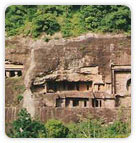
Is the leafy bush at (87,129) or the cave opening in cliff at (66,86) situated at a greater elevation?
the cave opening in cliff at (66,86)

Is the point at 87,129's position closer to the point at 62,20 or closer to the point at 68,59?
the point at 68,59

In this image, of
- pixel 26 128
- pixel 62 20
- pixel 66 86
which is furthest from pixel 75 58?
pixel 26 128

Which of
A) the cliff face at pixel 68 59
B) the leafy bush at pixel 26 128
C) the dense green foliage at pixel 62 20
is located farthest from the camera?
the dense green foliage at pixel 62 20

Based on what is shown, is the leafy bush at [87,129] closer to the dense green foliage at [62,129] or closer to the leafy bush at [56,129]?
the dense green foliage at [62,129]

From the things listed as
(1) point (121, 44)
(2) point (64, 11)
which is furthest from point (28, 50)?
(1) point (121, 44)

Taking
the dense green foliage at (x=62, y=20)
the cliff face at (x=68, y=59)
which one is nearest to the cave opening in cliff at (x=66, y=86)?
the cliff face at (x=68, y=59)

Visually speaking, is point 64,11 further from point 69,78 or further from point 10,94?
point 10,94

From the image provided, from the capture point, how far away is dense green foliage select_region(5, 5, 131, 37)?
13.7 metres

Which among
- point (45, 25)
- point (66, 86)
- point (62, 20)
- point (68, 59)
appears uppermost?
point (62, 20)

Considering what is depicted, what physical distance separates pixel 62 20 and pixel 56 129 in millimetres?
2933

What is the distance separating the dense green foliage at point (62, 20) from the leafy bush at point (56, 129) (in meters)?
2.32

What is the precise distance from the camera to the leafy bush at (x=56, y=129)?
510 inches

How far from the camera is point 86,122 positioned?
43.2 feet

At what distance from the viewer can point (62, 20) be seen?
1402cm
